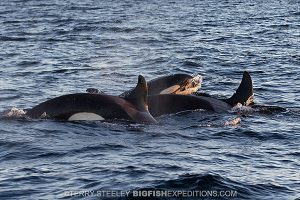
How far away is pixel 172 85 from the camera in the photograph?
22.1 metres

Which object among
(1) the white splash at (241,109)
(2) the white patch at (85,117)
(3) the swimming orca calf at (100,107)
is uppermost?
(3) the swimming orca calf at (100,107)

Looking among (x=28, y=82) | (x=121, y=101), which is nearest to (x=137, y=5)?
(x=28, y=82)

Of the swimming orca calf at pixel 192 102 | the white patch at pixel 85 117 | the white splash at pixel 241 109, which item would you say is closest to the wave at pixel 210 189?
the white patch at pixel 85 117

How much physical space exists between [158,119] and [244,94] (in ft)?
12.5

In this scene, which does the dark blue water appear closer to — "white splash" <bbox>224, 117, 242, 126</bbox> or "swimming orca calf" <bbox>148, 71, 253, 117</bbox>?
"white splash" <bbox>224, 117, 242, 126</bbox>

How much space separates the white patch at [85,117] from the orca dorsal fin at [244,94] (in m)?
5.25

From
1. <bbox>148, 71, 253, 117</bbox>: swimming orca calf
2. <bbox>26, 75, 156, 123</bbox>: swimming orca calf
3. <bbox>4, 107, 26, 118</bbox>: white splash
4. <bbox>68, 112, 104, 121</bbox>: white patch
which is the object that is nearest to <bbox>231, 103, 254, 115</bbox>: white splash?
<bbox>148, 71, 253, 117</bbox>: swimming orca calf

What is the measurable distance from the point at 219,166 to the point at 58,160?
138 inches

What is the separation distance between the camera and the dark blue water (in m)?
13.4

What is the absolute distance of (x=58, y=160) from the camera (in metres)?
14.6

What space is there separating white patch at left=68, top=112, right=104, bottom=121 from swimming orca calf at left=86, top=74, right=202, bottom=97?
3688 millimetres

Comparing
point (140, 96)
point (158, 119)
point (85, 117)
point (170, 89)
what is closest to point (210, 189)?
point (140, 96)

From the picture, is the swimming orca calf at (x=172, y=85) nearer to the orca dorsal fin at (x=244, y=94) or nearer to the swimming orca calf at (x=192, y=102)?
the swimming orca calf at (x=192, y=102)

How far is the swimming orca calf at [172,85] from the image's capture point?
2178cm
